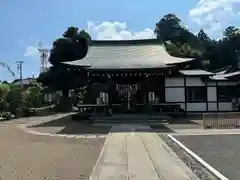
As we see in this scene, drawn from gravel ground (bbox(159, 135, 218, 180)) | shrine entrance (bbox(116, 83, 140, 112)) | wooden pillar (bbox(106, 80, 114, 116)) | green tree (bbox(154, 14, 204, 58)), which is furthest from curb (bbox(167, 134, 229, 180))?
green tree (bbox(154, 14, 204, 58))

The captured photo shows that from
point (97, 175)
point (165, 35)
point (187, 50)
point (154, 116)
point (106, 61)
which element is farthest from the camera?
point (165, 35)

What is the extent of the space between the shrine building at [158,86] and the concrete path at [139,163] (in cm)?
1433

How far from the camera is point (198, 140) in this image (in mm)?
14141

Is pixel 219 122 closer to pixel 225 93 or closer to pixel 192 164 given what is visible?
pixel 192 164

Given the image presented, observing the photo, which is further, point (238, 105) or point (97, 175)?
point (238, 105)

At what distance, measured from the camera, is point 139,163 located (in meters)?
9.14

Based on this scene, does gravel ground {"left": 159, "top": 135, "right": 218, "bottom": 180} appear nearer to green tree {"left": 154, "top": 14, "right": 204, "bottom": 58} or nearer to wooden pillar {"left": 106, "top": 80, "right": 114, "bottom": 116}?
wooden pillar {"left": 106, "top": 80, "right": 114, "bottom": 116}

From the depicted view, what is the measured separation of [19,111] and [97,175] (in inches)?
1121

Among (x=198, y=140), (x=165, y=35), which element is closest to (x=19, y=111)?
(x=198, y=140)

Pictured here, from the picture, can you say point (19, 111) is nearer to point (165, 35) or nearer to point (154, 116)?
point (154, 116)

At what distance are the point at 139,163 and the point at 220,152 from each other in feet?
10.0

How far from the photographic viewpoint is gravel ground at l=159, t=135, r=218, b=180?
774 centimetres

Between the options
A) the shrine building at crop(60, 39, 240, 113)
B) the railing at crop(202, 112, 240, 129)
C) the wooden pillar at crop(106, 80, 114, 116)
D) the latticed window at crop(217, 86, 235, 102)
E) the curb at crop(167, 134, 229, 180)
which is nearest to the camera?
the curb at crop(167, 134, 229, 180)

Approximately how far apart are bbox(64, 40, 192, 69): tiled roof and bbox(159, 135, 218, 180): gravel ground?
14.0m
